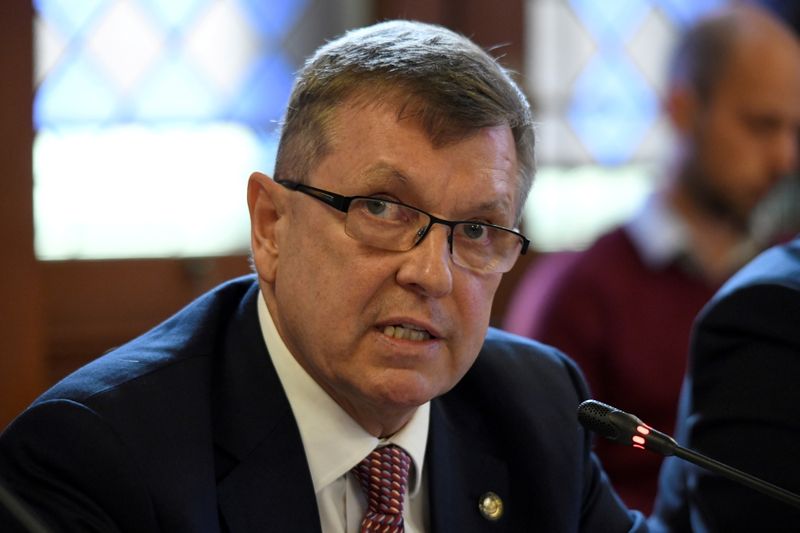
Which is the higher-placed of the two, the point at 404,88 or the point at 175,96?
the point at 404,88

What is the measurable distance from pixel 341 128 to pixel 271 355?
383mm

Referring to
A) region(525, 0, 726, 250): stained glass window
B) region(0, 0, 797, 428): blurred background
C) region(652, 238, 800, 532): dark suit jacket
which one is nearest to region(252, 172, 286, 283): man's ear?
region(652, 238, 800, 532): dark suit jacket

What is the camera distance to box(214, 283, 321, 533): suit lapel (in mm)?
1649

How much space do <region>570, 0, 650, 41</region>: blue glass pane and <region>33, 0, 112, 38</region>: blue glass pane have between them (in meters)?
1.65

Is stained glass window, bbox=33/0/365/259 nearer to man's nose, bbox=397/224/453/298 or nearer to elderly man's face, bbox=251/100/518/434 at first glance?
elderly man's face, bbox=251/100/518/434

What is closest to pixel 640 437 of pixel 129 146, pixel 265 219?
pixel 265 219

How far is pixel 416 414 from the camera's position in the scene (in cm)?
187

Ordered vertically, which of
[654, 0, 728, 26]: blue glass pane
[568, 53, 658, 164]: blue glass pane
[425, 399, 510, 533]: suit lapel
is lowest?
[425, 399, 510, 533]: suit lapel

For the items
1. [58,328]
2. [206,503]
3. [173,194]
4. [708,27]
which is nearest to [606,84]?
[708,27]

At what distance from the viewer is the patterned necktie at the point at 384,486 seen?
1742mm

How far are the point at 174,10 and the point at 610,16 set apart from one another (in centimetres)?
155

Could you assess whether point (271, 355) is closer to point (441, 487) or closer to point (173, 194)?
point (441, 487)

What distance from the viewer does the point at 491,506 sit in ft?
6.22

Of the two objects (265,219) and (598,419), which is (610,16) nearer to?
(265,219)
